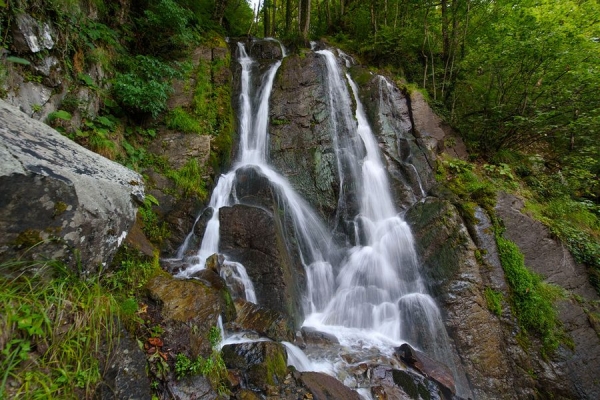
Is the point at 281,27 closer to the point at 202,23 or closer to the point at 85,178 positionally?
the point at 202,23

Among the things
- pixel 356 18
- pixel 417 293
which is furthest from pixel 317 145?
pixel 356 18

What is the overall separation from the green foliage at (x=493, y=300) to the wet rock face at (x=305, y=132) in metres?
3.86

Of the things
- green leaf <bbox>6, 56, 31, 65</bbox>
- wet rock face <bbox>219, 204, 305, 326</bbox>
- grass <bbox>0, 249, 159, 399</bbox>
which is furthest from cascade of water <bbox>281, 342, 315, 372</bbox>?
green leaf <bbox>6, 56, 31, 65</bbox>

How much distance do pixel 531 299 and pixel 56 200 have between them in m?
8.07

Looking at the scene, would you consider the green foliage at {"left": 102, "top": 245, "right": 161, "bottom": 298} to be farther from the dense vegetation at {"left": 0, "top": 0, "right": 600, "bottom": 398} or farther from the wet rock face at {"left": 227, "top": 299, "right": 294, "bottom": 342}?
the wet rock face at {"left": 227, "top": 299, "right": 294, "bottom": 342}

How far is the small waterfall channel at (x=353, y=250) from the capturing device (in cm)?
540

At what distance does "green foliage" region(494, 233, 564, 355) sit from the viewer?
5.52 m

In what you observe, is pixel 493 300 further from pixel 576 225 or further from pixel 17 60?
pixel 17 60

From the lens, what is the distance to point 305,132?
330 inches

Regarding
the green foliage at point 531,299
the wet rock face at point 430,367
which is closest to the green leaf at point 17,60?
the wet rock face at point 430,367

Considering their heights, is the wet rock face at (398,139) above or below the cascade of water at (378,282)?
above

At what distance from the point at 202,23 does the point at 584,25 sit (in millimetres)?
11843

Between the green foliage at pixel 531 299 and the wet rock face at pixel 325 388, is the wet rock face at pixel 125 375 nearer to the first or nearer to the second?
the wet rock face at pixel 325 388

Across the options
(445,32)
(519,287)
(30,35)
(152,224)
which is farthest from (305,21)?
(519,287)
